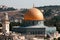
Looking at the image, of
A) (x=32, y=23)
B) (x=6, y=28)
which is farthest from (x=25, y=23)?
(x=6, y=28)

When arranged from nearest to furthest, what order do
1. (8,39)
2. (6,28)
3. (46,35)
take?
(8,39)
(6,28)
(46,35)

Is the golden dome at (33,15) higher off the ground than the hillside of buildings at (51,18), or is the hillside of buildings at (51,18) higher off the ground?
the golden dome at (33,15)

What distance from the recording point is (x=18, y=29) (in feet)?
205

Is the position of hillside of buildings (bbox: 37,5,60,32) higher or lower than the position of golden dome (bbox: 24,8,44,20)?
lower

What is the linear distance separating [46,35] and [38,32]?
3.68ft

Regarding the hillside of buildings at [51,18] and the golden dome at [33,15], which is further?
the hillside of buildings at [51,18]

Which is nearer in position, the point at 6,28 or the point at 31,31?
the point at 6,28

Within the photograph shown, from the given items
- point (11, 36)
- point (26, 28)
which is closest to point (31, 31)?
point (26, 28)

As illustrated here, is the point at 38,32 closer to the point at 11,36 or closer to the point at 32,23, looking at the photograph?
the point at 32,23

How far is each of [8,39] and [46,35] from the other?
1955 cm

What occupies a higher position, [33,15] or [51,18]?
[33,15]

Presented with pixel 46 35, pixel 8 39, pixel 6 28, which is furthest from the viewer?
pixel 46 35

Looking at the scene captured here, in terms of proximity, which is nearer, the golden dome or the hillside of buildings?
the golden dome

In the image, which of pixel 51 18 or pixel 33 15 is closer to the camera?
pixel 33 15
